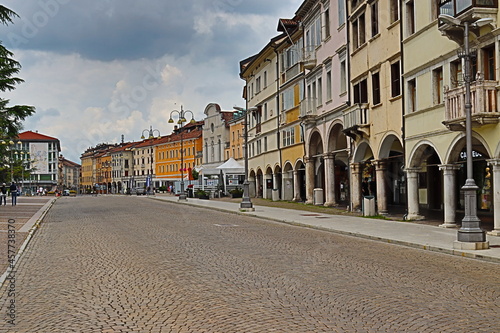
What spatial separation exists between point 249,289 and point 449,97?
12.8 m

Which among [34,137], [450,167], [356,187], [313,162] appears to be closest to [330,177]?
[313,162]

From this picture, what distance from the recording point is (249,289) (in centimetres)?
959

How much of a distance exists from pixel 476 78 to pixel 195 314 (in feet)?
45.5

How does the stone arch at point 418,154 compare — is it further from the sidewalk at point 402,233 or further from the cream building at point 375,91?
the sidewalk at point 402,233

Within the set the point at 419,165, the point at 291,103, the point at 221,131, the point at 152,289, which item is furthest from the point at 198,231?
the point at 221,131

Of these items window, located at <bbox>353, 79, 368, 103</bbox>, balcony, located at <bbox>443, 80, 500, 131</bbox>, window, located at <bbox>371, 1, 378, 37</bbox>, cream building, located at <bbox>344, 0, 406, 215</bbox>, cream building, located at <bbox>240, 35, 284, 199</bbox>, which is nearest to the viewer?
balcony, located at <bbox>443, 80, 500, 131</bbox>

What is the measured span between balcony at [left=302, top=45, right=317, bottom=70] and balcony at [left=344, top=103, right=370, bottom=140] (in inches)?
335

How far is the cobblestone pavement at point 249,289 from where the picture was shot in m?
7.35

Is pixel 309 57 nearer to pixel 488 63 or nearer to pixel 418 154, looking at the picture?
pixel 418 154

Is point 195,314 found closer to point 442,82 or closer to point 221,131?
point 442,82

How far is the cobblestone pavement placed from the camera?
24.1 feet

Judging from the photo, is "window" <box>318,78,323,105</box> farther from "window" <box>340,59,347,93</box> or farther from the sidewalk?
the sidewalk

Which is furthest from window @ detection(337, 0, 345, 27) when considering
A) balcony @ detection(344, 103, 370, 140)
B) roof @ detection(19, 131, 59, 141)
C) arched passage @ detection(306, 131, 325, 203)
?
roof @ detection(19, 131, 59, 141)

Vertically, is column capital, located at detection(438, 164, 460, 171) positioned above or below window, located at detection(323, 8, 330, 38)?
below
